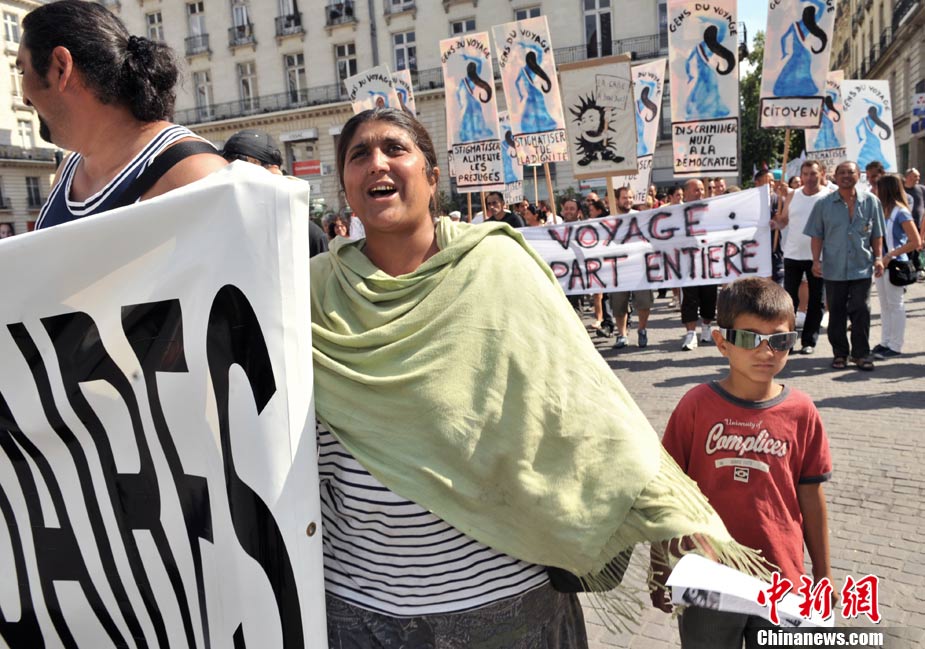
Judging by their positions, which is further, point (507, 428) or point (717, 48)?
point (717, 48)

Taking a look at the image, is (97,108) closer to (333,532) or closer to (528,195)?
(333,532)

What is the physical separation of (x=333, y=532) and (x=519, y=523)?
43cm

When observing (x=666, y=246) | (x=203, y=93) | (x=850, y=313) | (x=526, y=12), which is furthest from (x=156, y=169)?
(x=203, y=93)

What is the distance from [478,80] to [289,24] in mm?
32619

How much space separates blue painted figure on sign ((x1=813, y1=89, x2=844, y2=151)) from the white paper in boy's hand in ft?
42.5

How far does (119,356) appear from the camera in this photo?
1435 millimetres

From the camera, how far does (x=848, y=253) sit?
7.07 metres

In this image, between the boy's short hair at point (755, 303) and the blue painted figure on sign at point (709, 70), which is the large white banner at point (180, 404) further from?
the blue painted figure on sign at point (709, 70)

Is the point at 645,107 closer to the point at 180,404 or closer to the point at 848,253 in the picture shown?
the point at 848,253

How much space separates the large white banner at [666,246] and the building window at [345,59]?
34268 mm

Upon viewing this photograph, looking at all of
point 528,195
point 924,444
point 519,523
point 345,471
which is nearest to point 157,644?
point 345,471

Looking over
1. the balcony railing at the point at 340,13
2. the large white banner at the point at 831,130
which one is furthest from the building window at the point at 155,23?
the large white banner at the point at 831,130

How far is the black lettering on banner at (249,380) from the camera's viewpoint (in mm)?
1400

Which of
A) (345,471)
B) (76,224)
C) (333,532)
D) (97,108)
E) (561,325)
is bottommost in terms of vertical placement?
(333,532)
